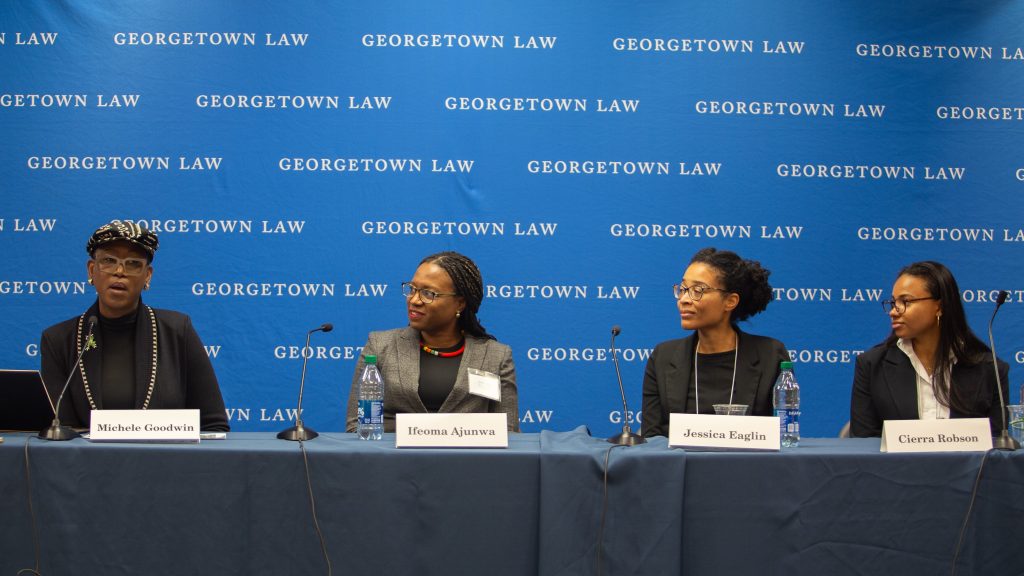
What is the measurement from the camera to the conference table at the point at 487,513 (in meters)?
1.91

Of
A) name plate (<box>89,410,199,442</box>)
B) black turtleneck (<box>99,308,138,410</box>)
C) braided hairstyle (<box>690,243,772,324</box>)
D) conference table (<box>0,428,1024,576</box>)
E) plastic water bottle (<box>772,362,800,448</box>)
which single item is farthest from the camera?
braided hairstyle (<box>690,243,772,324</box>)

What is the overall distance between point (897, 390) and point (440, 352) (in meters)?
1.48

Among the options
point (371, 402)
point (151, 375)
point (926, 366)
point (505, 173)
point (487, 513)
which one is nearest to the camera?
point (487, 513)

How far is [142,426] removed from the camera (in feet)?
6.61

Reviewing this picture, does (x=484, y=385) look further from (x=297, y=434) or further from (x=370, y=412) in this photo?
(x=297, y=434)

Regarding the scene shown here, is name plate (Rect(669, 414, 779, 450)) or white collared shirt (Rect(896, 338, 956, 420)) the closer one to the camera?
name plate (Rect(669, 414, 779, 450))

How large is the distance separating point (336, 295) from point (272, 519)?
169 cm

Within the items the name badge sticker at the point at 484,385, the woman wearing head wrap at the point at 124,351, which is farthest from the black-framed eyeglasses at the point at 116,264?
the name badge sticker at the point at 484,385

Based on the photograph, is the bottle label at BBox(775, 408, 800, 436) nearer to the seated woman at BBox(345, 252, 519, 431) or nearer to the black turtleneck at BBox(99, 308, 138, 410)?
the seated woman at BBox(345, 252, 519, 431)

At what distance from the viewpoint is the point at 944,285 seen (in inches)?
106

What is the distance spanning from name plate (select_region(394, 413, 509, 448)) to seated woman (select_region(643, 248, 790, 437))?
0.83 m

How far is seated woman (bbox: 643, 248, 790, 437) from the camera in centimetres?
270

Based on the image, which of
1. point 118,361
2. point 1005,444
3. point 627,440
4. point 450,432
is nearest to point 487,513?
point 450,432

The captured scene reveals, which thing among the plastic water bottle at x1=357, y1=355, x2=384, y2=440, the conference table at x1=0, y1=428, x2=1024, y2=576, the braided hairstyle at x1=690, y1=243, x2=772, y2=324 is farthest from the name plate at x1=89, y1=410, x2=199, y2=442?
the braided hairstyle at x1=690, y1=243, x2=772, y2=324
